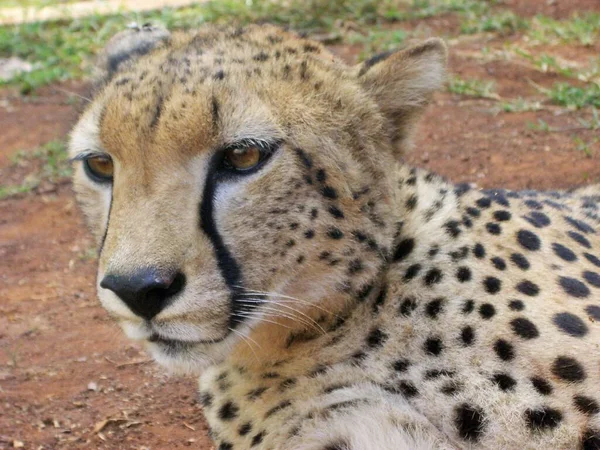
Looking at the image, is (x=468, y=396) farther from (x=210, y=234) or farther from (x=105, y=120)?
(x=105, y=120)

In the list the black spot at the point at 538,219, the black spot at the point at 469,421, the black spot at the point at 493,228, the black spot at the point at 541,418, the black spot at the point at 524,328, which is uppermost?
the black spot at the point at 493,228

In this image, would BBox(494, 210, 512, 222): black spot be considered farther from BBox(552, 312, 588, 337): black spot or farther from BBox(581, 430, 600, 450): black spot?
BBox(581, 430, 600, 450): black spot

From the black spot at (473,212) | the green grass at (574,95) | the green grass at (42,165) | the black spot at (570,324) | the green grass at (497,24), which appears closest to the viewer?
the black spot at (570,324)

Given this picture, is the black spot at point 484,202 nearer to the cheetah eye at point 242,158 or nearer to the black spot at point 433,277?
the black spot at point 433,277

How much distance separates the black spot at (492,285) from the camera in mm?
1998

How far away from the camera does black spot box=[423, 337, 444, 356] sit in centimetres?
194

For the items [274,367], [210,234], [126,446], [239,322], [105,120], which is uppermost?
[105,120]

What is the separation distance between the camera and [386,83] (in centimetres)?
211

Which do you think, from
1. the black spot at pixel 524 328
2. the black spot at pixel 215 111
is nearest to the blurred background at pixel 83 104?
the black spot at pixel 215 111

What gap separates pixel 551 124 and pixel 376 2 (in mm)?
2564

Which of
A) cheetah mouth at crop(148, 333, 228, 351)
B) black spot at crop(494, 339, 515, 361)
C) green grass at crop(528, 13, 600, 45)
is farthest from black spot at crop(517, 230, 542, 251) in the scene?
green grass at crop(528, 13, 600, 45)

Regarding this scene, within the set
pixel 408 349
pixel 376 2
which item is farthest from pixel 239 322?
pixel 376 2

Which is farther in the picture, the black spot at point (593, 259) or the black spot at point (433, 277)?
the black spot at point (593, 259)

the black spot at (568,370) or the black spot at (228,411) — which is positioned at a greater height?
the black spot at (568,370)
